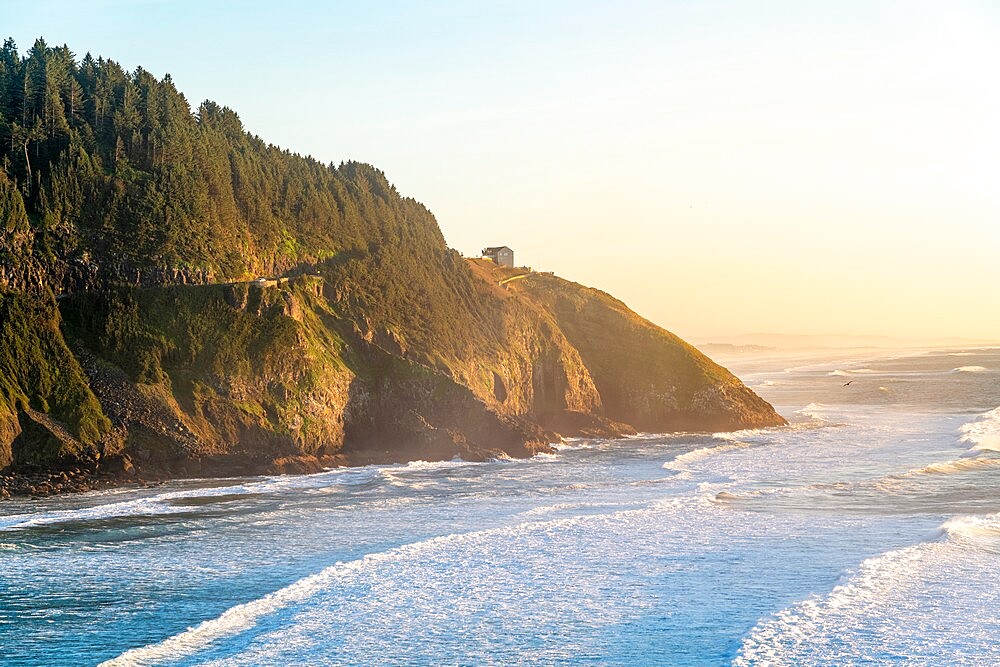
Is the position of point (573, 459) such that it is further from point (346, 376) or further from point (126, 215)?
point (126, 215)

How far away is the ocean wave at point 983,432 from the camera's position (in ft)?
201

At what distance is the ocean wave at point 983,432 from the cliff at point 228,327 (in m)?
14.7

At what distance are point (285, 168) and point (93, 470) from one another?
35.4 m

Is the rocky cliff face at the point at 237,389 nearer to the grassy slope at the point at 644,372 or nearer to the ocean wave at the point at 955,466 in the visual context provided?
the grassy slope at the point at 644,372

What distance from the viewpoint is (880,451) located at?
59969mm

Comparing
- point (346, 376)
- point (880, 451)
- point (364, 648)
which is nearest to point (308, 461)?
point (346, 376)

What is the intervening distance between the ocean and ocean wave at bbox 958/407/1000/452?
29.2 ft

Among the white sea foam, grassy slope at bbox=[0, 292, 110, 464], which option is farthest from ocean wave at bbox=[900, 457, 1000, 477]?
grassy slope at bbox=[0, 292, 110, 464]

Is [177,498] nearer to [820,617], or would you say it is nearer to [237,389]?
[237,389]

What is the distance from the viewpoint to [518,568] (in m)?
30.4

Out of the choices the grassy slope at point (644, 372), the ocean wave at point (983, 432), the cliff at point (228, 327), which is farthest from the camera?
the grassy slope at point (644, 372)

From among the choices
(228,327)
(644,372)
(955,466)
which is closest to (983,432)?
(955,466)

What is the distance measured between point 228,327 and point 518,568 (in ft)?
99.8

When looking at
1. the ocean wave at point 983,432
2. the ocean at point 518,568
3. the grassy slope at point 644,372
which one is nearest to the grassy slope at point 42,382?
the ocean at point 518,568
